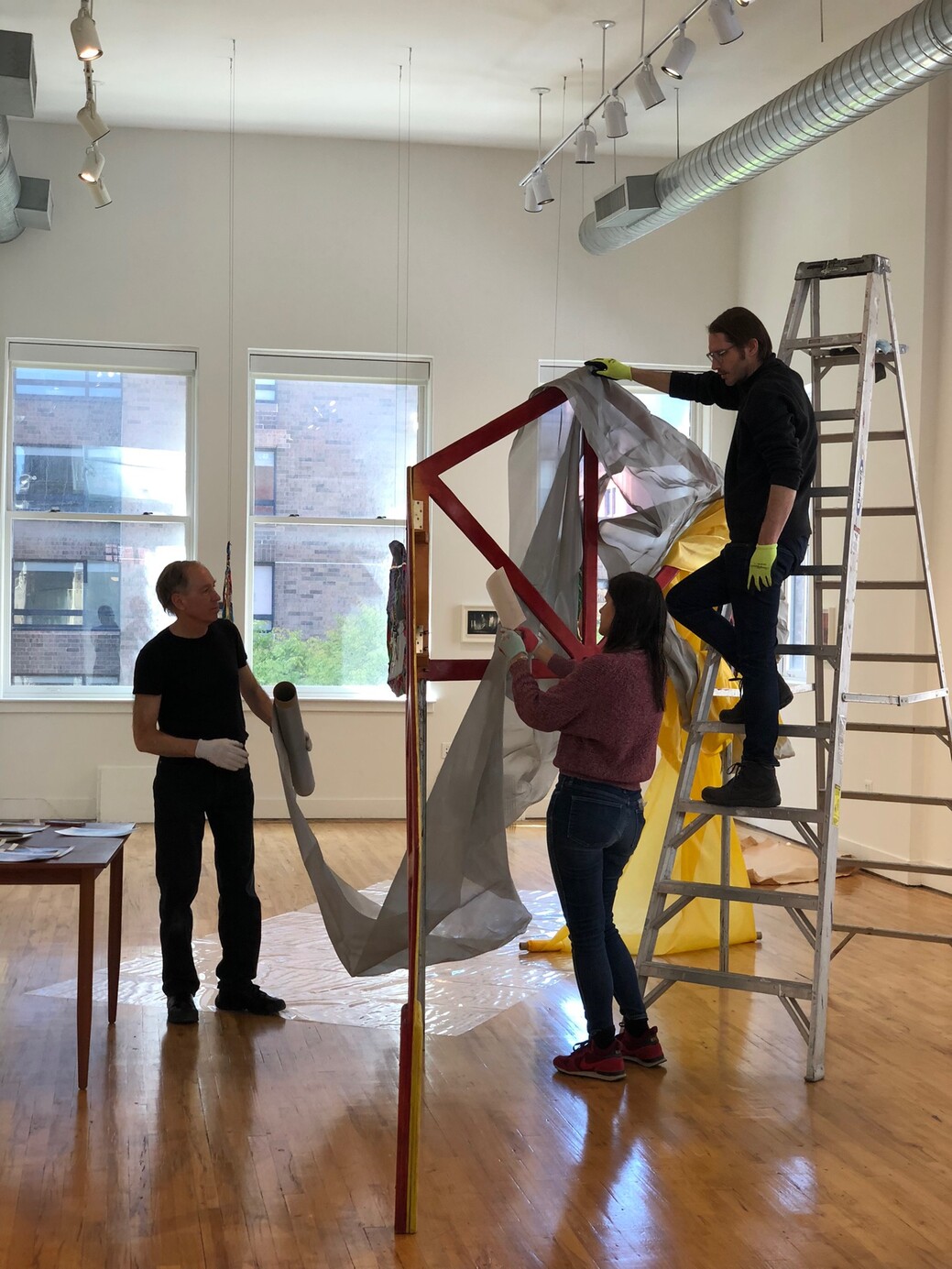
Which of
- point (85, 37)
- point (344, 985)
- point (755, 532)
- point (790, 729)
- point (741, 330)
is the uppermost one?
point (85, 37)

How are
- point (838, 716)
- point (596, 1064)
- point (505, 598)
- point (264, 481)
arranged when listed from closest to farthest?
1. point (505, 598)
2. point (596, 1064)
3. point (838, 716)
4. point (264, 481)

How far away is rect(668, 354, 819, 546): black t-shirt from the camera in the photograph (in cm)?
346

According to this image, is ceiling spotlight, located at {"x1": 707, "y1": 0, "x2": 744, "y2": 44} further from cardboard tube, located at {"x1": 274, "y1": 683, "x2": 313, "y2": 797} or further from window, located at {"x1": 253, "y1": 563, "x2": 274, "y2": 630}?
window, located at {"x1": 253, "y1": 563, "x2": 274, "y2": 630}

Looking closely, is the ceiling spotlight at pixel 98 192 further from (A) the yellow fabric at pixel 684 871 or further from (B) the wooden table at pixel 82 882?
(B) the wooden table at pixel 82 882

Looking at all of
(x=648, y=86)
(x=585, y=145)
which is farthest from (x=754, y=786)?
(x=585, y=145)

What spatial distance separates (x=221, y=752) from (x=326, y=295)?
16.1ft

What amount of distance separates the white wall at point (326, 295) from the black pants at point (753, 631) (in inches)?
180

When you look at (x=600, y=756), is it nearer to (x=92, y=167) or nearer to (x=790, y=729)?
(x=790, y=729)

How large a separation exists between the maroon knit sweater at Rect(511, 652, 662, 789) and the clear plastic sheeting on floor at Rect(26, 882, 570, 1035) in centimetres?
116

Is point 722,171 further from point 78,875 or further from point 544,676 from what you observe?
point 78,875

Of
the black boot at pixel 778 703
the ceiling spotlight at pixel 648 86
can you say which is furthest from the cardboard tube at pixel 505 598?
the ceiling spotlight at pixel 648 86

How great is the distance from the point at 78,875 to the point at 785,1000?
2.04 metres

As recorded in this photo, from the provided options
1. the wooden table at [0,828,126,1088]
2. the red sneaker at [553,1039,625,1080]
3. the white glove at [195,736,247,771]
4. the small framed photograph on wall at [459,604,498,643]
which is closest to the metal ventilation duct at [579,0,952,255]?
the small framed photograph on wall at [459,604,498,643]

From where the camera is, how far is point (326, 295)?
813cm
